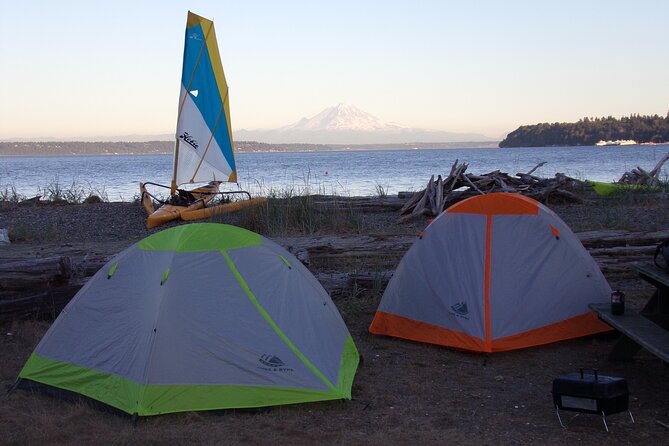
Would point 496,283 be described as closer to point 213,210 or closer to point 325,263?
point 325,263

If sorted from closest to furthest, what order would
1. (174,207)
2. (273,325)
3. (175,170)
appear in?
(273,325) → (174,207) → (175,170)

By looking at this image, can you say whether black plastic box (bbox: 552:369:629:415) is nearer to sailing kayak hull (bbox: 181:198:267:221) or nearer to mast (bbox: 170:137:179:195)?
sailing kayak hull (bbox: 181:198:267:221)

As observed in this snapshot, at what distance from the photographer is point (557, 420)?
4398mm

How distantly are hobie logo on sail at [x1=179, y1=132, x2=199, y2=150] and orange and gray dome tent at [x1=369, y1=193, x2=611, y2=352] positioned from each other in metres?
9.73

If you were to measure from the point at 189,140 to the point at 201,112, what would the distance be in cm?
66

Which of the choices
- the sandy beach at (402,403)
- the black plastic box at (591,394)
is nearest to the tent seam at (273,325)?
the sandy beach at (402,403)

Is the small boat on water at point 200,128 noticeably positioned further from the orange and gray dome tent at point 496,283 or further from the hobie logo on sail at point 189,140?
the orange and gray dome tent at point 496,283

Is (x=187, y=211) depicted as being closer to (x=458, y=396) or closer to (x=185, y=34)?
(x=185, y=34)

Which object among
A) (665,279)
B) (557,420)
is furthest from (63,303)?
(665,279)

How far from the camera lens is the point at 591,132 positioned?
293ft

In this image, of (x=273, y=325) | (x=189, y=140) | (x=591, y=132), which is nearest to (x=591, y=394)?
(x=273, y=325)

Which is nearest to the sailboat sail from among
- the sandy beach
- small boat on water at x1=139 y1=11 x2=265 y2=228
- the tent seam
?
small boat on water at x1=139 y1=11 x2=265 y2=228

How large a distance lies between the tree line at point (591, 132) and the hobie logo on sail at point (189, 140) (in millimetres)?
72010

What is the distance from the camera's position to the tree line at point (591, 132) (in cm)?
7912
